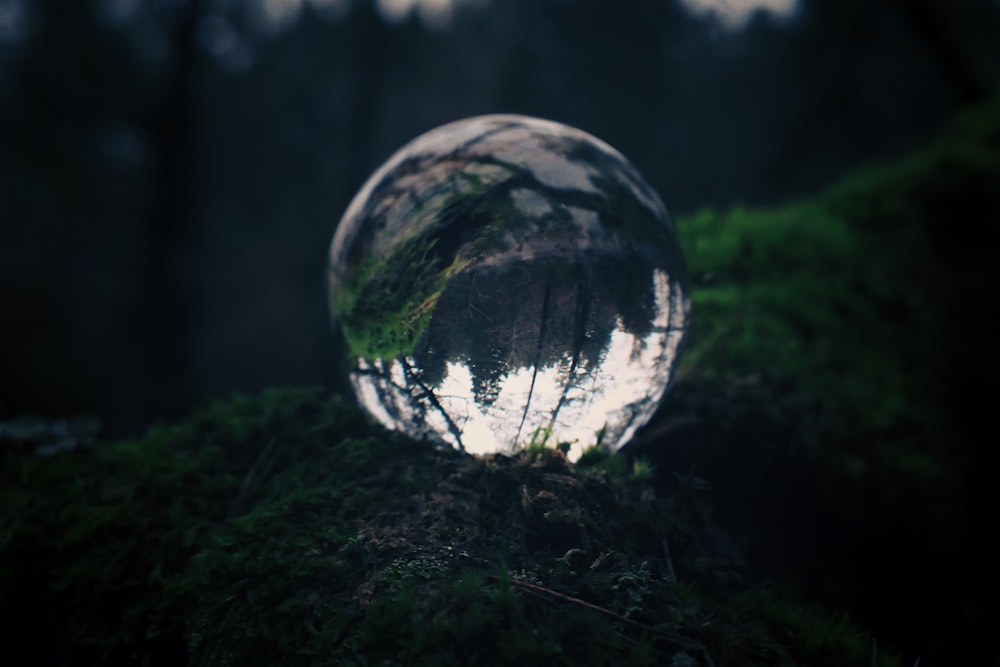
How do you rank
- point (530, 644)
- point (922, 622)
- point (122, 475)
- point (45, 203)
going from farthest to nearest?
1. point (45, 203)
2. point (922, 622)
3. point (122, 475)
4. point (530, 644)

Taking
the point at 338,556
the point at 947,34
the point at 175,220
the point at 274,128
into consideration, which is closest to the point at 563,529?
the point at 338,556

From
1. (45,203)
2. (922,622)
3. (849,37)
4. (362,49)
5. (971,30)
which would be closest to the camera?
(922,622)

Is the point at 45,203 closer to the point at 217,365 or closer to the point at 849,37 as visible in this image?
the point at 217,365

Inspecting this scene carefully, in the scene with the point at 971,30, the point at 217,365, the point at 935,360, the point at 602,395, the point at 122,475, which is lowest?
the point at 217,365

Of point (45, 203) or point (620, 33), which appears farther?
point (45, 203)

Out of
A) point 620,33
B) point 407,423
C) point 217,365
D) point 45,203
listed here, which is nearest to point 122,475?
point 407,423

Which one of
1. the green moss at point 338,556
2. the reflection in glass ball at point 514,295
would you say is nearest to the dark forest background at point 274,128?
the reflection in glass ball at point 514,295
